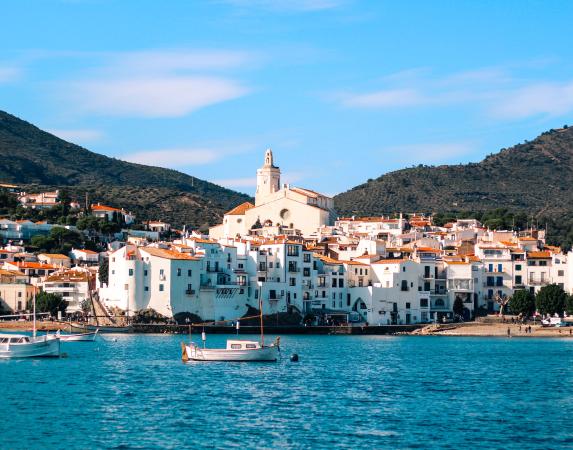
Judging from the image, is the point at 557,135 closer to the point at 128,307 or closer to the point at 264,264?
the point at 264,264

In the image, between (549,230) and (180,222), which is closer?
(549,230)

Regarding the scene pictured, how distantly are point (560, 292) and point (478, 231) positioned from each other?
2715cm

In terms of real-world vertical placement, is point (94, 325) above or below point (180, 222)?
below

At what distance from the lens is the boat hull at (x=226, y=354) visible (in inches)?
2235

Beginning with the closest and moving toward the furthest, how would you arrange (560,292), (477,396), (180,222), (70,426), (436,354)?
(70,426) → (477,396) → (436,354) → (560,292) → (180,222)

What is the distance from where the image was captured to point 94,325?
3329 inches

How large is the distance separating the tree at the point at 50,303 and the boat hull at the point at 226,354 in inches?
1356

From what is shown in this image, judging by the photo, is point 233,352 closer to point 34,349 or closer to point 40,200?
point 34,349

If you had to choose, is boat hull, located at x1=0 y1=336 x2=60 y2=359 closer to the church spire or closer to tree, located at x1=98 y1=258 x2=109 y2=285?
tree, located at x1=98 y1=258 x2=109 y2=285

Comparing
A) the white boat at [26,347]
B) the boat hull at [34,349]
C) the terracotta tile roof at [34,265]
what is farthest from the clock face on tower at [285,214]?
the white boat at [26,347]

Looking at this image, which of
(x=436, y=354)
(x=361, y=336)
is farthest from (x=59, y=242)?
(x=436, y=354)

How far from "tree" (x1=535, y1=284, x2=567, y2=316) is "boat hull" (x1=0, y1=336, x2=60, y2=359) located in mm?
43986

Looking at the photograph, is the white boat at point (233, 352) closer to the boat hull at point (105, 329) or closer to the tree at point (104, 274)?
the boat hull at point (105, 329)

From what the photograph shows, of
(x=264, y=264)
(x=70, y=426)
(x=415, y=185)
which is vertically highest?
(x=415, y=185)
